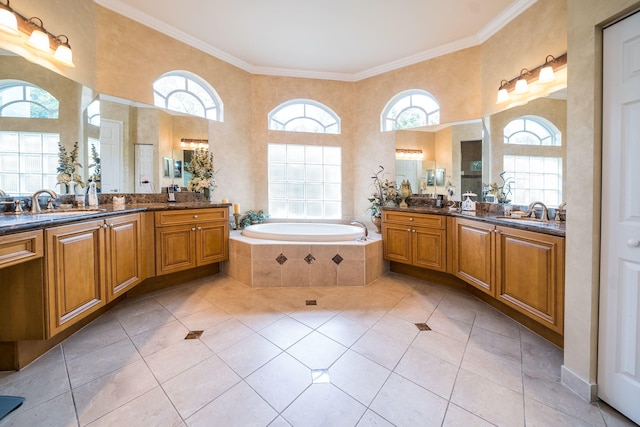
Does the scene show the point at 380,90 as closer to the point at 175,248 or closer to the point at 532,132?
the point at 532,132

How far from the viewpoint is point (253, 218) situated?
155 inches

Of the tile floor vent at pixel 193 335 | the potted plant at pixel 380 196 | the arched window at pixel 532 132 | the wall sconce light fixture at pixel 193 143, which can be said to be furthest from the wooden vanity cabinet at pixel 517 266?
the wall sconce light fixture at pixel 193 143

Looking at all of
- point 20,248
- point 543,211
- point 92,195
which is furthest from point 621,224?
point 92,195

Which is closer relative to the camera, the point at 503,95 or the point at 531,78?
the point at 531,78

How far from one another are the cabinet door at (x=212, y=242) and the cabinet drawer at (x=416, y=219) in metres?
2.03

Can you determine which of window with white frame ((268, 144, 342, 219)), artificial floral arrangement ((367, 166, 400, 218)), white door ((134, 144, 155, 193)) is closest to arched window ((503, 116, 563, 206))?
artificial floral arrangement ((367, 166, 400, 218))

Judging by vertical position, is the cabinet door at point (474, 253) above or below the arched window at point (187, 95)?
below

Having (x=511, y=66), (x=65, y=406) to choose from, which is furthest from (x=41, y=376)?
(x=511, y=66)

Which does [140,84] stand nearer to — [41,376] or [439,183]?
[41,376]

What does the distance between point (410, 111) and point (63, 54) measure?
13.1 ft

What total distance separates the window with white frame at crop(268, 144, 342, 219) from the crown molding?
1.16 m

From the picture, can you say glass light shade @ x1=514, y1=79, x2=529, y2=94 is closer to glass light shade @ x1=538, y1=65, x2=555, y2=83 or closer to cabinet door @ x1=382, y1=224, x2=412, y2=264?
glass light shade @ x1=538, y1=65, x2=555, y2=83

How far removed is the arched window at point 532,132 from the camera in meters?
2.22

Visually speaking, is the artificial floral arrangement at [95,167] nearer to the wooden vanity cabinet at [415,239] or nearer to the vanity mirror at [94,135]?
the vanity mirror at [94,135]
